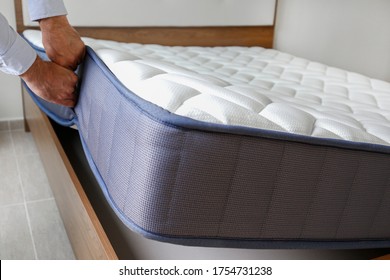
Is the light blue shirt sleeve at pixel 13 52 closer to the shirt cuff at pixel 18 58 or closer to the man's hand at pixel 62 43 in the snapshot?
the shirt cuff at pixel 18 58

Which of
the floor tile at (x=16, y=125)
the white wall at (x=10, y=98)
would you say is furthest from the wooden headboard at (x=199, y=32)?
the floor tile at (x=16, y=125)

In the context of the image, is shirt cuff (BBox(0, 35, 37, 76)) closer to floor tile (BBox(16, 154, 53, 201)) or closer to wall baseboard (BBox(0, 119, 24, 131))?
floor tile (BBox(16, 154, 53, 201))

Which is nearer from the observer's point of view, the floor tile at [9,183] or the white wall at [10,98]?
the floor tile at [9,183]

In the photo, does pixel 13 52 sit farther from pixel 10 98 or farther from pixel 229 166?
pixel 10 98

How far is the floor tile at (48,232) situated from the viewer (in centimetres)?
116

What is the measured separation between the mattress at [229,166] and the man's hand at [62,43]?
0.16 metres

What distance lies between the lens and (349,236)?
0.83 m

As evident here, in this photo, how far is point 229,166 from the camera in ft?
2.18

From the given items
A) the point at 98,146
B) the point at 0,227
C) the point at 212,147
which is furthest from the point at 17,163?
the point at 212,147

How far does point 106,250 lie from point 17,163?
3.53ft

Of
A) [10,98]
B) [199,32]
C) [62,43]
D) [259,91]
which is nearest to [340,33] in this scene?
[199,32]

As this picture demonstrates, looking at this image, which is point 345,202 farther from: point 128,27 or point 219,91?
point 128,27

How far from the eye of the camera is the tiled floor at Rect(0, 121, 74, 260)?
1.17 metres

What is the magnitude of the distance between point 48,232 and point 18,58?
1.86ft
